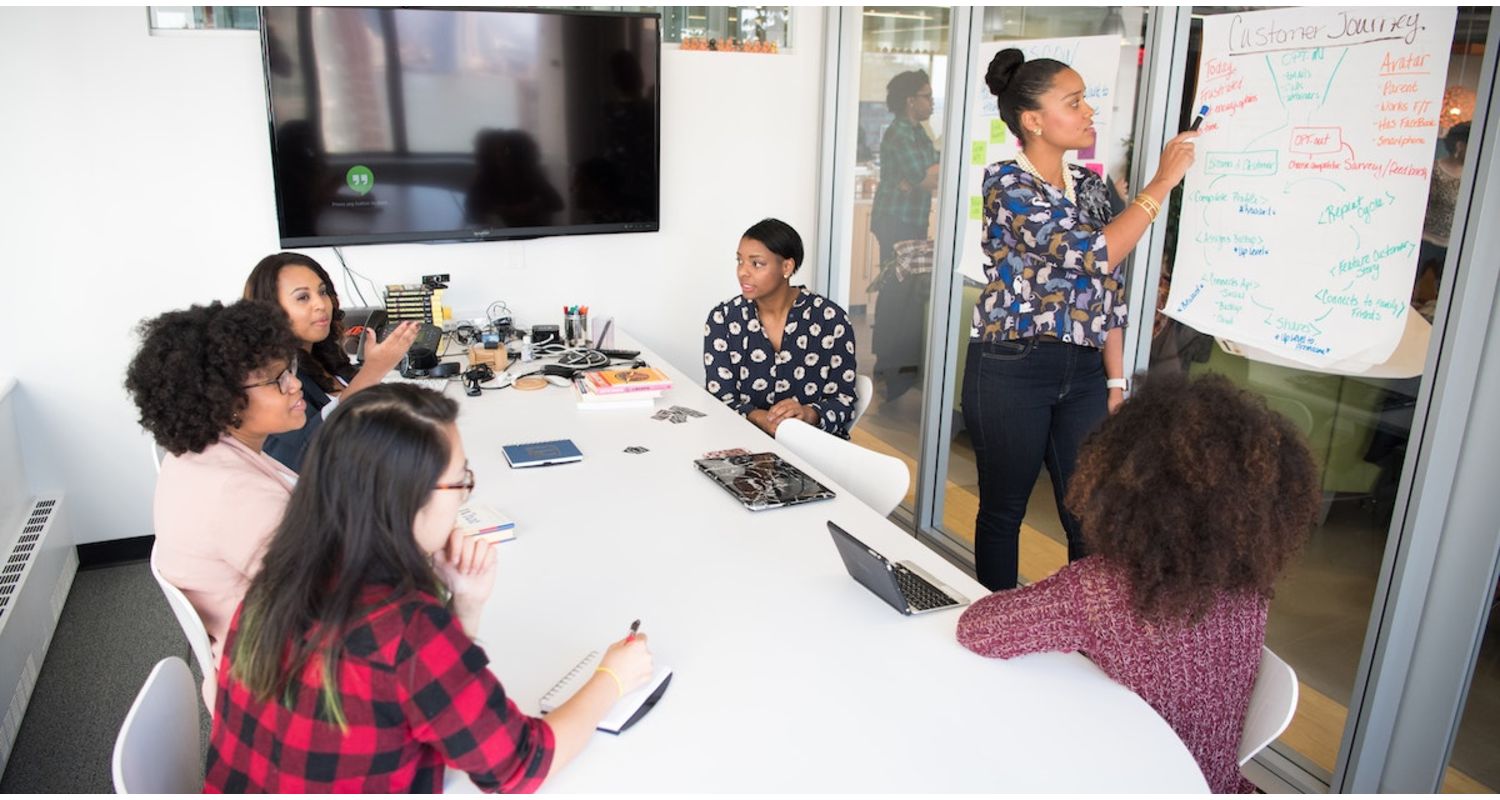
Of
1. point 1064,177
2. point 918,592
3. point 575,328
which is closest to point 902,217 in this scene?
point 575,328

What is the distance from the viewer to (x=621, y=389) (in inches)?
117

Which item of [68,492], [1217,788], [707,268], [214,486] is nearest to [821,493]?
[1217,788]

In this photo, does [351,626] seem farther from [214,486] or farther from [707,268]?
[707,268]

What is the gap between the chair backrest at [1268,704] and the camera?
1.40 m

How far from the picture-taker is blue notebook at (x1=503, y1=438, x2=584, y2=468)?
95.1 inches

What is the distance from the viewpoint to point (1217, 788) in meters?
1.46

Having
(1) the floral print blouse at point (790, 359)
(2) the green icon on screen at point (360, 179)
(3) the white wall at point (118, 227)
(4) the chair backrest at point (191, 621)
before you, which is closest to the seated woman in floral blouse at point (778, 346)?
(1) the floral print blouse at point (790, 359)

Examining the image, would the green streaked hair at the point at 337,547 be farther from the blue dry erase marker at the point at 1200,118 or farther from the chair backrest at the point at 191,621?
the blue dry erase marker at the point at 1200,118

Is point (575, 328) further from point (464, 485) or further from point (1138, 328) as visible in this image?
point (464, 485)

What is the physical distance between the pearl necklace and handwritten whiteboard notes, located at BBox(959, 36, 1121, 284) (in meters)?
0.26

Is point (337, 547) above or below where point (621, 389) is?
above

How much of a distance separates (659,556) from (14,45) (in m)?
2.90

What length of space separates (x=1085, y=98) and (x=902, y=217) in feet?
3.79

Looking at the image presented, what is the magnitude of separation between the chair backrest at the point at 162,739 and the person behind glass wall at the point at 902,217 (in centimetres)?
293
